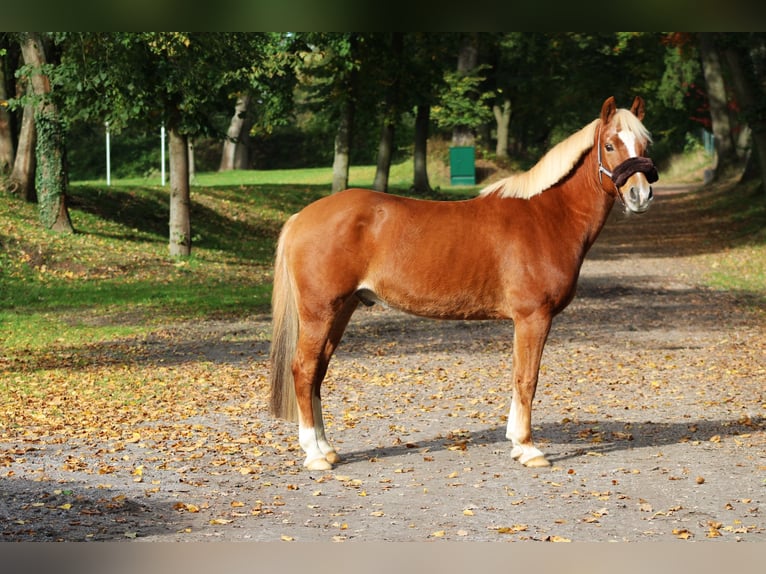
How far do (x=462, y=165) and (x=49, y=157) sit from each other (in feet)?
91.6

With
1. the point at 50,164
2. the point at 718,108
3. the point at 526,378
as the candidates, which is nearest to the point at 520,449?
the point at 526,378

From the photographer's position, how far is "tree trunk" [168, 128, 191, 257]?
23672 mm

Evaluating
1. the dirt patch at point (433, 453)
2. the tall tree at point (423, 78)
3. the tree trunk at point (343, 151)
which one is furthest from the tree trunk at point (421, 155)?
the dirt patch at point (433, 453)

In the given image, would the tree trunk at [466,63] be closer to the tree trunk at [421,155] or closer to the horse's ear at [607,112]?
the tree trunk at [421,155]

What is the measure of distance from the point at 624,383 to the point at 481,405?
77.8 inches

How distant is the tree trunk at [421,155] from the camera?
42950 millimetres

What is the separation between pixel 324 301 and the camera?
8055 mm

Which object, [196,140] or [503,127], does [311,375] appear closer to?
[196,140]

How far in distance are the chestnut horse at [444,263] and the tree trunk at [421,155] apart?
3442 centimetres

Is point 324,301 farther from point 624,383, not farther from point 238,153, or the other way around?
point 238,153

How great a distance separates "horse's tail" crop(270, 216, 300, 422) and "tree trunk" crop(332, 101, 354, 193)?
80.4ft

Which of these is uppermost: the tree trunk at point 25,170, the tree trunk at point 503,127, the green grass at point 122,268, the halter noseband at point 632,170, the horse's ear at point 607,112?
the tree trunk at point 503,127

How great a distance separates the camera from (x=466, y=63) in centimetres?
5038

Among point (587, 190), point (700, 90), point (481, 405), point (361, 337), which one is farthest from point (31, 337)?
point (700, 90)
